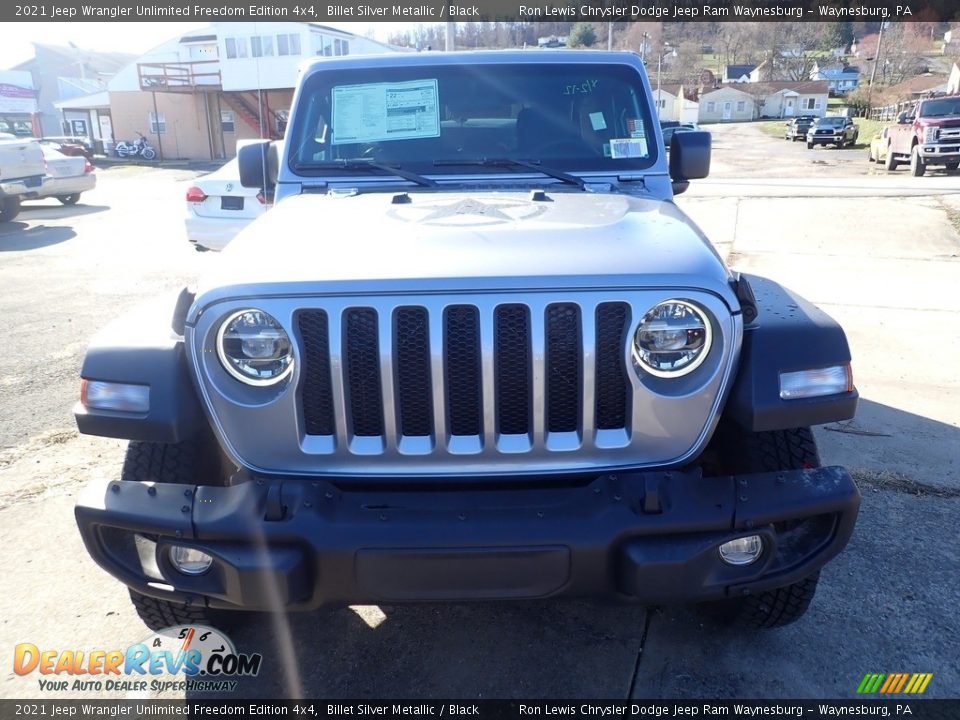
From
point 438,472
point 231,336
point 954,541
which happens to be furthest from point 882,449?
point 231,336

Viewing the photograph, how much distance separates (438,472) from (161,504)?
77 centimetres

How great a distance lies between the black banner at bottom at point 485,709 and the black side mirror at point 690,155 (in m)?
2.22

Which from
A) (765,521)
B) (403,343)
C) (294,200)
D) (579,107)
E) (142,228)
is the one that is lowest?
(142,228)

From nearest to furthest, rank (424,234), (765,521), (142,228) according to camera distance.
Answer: (765,521) < (424,234) < (142,228)

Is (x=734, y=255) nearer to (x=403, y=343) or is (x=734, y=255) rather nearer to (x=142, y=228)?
(x=403, y=343)

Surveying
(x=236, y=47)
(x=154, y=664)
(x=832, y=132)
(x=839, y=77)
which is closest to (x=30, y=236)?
(x=154, y=664)

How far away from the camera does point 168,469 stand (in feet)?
7.99

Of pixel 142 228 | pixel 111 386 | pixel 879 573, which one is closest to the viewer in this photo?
pixel 111 386

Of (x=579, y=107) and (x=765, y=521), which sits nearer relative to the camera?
(x=765, y=521)

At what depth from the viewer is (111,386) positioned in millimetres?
2271

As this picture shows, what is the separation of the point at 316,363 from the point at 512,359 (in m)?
0.55

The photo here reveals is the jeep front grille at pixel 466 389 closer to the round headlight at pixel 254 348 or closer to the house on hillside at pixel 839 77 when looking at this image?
the round headlight at pixel 254 348

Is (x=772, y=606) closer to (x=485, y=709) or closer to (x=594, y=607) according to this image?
(x=594, y=607)

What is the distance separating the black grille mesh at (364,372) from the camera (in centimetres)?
212
